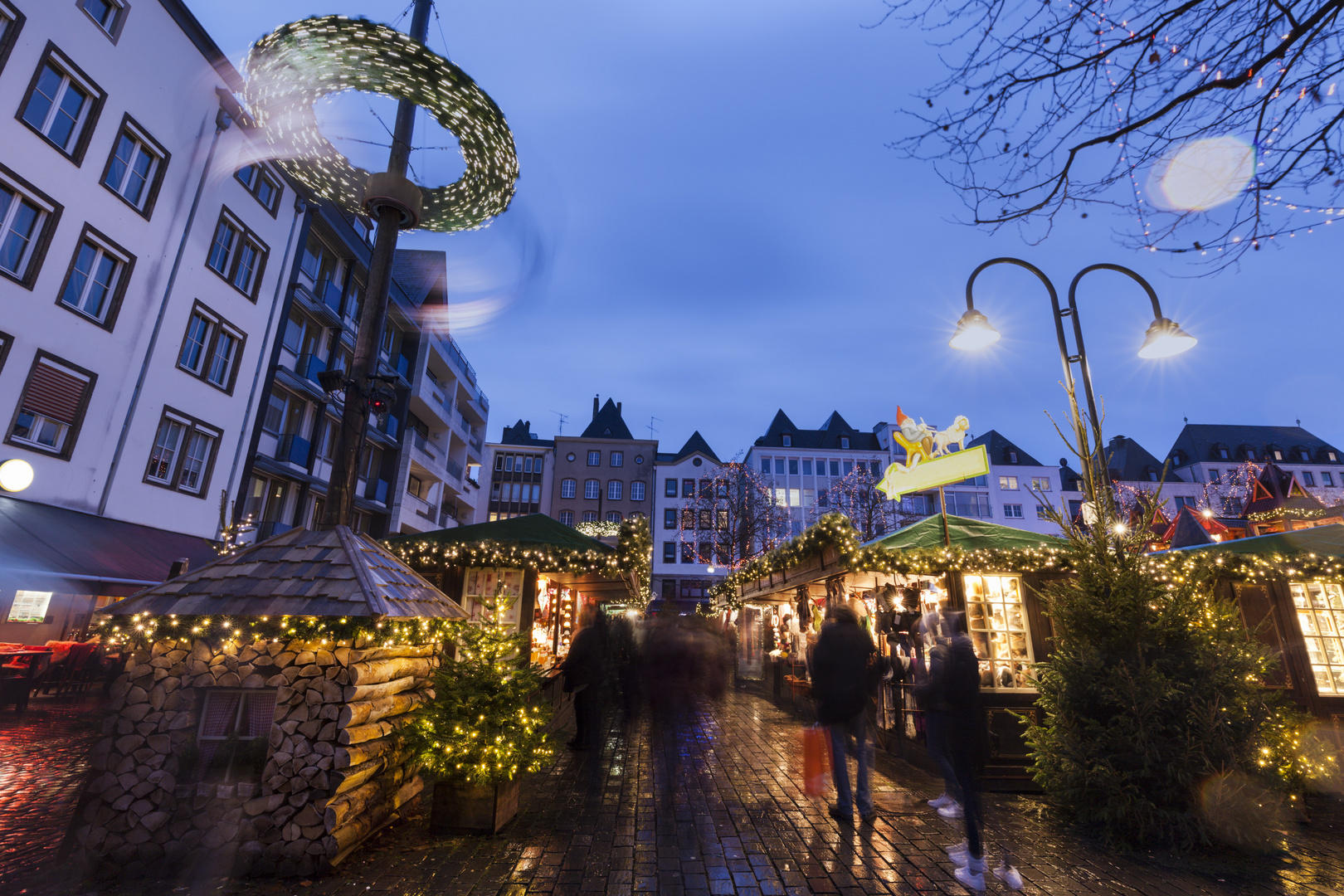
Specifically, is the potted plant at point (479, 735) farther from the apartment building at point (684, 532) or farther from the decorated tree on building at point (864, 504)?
the apartment building at point (684, 532)

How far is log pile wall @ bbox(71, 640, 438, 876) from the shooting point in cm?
419

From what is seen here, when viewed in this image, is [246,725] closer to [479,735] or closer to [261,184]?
[479,735]

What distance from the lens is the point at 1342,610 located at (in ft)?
28.1

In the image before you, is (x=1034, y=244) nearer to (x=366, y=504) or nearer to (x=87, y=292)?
(x=87, y=292)

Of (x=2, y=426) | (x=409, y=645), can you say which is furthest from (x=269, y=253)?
(x=409, y=645)

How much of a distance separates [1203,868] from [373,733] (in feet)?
22.6

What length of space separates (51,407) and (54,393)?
0.28 meters

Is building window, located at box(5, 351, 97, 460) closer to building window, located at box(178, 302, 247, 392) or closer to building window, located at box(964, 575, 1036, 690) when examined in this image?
building window, located at box(178, 302, 247, 392)

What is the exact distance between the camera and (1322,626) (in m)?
8.52

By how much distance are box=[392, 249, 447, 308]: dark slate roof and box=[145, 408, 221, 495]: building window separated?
53.2 feet

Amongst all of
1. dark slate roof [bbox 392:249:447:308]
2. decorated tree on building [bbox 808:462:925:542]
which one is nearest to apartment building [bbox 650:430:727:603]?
decorated tree on building [bbox 808:462:925:542]

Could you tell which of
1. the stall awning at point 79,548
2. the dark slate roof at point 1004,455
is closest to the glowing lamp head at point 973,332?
the stall awning at point 79,548

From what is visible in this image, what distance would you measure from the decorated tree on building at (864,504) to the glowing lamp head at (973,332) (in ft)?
110

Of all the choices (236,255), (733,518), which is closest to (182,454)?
(236,255)
